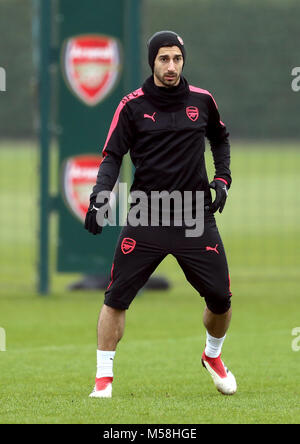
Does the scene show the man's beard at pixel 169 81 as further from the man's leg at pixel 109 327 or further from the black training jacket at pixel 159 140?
the man's leg at pixel 109 327

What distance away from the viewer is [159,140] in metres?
6.72

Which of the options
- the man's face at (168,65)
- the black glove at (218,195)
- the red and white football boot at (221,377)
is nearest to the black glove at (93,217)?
the black glove at (218,195)

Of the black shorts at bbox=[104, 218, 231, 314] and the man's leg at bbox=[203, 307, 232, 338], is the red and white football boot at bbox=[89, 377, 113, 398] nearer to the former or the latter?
the black shorts at bbox=[104, 218, 231, 314]

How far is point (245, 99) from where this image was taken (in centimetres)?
1423

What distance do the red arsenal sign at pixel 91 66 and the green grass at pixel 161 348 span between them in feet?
7.17

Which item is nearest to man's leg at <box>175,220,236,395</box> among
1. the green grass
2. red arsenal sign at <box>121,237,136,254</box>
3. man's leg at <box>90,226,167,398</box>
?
man's leg at <box>90,226,167,398</box>

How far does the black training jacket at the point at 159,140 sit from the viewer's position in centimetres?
671

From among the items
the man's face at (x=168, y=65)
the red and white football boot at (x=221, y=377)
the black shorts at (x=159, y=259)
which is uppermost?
the man's face at (x=168, y=65)

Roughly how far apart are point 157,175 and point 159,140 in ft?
0.69

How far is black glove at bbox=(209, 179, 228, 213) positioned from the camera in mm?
6914

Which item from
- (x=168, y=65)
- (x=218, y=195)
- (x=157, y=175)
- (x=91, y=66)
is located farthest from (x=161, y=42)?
(x=91, y=66)
